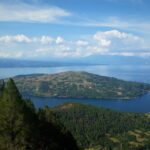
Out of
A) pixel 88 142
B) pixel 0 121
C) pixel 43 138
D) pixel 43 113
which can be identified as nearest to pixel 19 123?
pixel 0 121

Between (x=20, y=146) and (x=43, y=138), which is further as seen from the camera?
(x=43, y=138)

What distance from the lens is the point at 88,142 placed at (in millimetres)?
192125

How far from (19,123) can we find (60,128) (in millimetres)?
15533

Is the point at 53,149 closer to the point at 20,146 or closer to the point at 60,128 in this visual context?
the point at 60,128

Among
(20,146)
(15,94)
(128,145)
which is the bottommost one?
(128,145)

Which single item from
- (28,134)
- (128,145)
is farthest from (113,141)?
(28,134)

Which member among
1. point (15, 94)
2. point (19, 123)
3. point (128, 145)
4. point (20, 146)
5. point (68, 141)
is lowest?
point (128, 145)

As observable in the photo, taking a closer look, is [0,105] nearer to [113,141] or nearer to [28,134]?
[28,134]

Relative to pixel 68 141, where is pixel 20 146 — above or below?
above

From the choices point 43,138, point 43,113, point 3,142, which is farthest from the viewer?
point 43,113

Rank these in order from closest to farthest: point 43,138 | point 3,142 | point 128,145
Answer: point 3,142
point 43,138
point 128,145

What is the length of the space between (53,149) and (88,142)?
492ft

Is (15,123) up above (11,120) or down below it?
below

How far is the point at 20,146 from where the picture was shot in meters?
35.6
